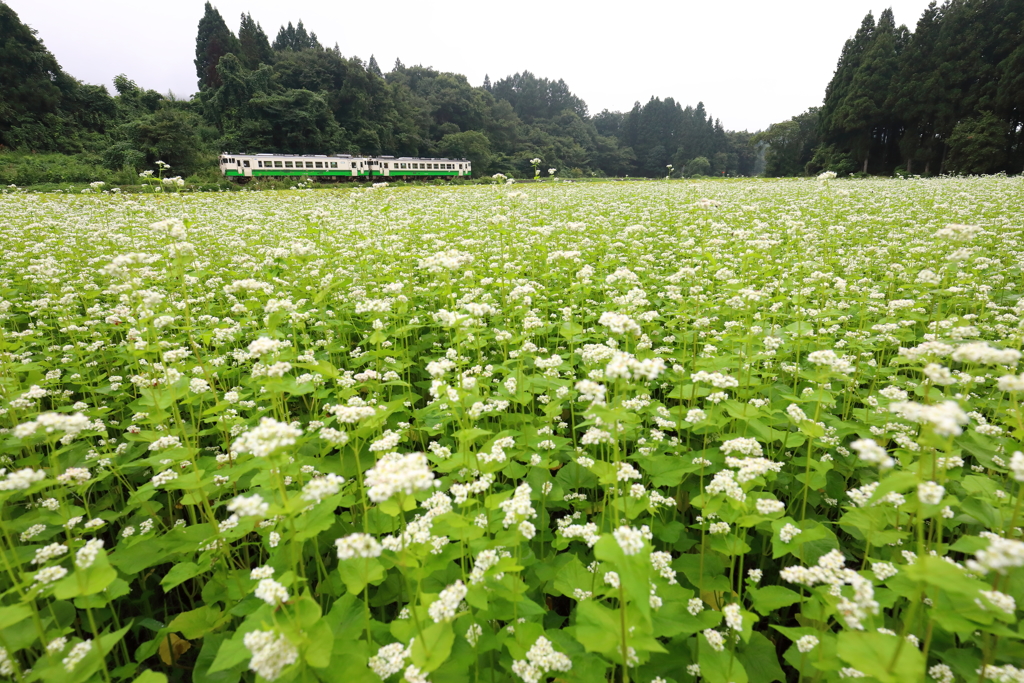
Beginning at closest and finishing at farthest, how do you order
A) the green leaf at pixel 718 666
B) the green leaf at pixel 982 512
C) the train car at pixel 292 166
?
the green leaf at pixel 718 666
the green leaf at pixel 982 512
the train car at pixel 292 166

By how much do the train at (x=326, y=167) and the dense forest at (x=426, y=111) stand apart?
7.65m

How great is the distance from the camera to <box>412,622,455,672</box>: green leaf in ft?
6.15

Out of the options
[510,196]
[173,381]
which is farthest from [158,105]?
[173,381]

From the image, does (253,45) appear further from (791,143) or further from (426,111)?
(791,143)

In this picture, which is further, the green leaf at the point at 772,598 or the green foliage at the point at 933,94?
the green foliage at the point at 933,94

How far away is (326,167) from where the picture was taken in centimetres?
4250

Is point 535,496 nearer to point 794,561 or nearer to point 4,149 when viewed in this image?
point 794,561

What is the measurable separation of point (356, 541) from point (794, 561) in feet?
10.4

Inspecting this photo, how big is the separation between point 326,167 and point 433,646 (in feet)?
158

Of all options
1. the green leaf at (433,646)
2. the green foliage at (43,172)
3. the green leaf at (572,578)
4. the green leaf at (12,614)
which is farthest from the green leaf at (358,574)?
the green foliage at (43,172)

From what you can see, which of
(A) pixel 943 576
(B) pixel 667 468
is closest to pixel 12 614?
(B) pixel 667 468

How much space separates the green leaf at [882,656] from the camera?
5.34ft

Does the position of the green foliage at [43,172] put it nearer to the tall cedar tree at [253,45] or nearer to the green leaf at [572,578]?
the green leaf at [572,578]

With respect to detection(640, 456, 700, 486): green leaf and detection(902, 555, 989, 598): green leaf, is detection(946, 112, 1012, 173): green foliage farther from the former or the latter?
detection(902, 555, 989, 598): green leaf
